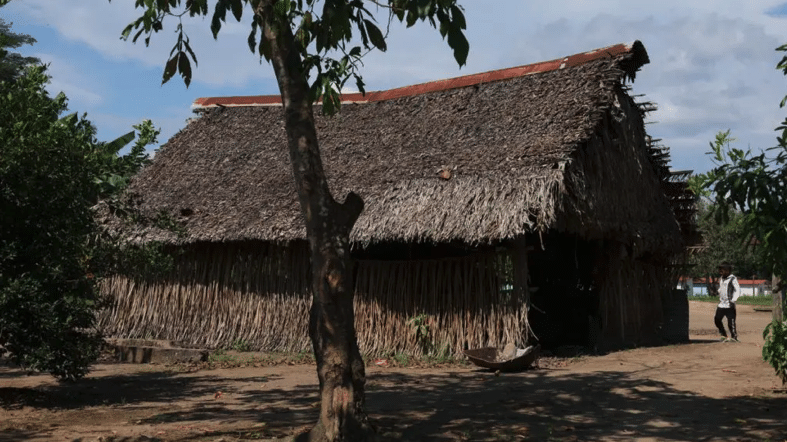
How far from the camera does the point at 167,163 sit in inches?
690

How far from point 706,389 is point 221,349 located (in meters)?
8.16

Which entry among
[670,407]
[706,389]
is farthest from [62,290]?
[706,389]

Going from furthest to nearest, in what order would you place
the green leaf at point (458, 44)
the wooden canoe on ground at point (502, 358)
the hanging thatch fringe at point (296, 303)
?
the hanging thatch fringe at point (296, 303), the wooden canoe on ground at point (502, 358), the green leaf at point (458, 44)

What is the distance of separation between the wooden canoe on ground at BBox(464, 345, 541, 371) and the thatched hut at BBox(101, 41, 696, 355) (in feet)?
1.70

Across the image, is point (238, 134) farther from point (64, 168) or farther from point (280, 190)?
point (64, 168)

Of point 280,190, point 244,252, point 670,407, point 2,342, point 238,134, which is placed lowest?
point 670,407

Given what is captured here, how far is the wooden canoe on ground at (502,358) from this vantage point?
10570mm

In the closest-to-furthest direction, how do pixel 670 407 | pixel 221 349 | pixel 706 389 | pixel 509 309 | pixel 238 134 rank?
pixel 670 407, pixel 706 389, pixel 509 309, pixel 221 349, pixel 238 134

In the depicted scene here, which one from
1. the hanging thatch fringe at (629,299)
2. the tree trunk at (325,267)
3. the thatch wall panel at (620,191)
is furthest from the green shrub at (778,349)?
the hanging thatch fringe at (629,299)

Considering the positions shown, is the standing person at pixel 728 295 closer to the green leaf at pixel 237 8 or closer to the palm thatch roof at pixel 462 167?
the palm thatch roof at pixel 462 167

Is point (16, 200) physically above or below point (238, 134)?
below

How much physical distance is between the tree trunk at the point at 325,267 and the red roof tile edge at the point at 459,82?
8.55 m

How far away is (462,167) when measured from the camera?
1258 centimetres

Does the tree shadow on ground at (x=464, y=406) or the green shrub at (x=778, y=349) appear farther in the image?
the green shrub at (x=778, y=349)
